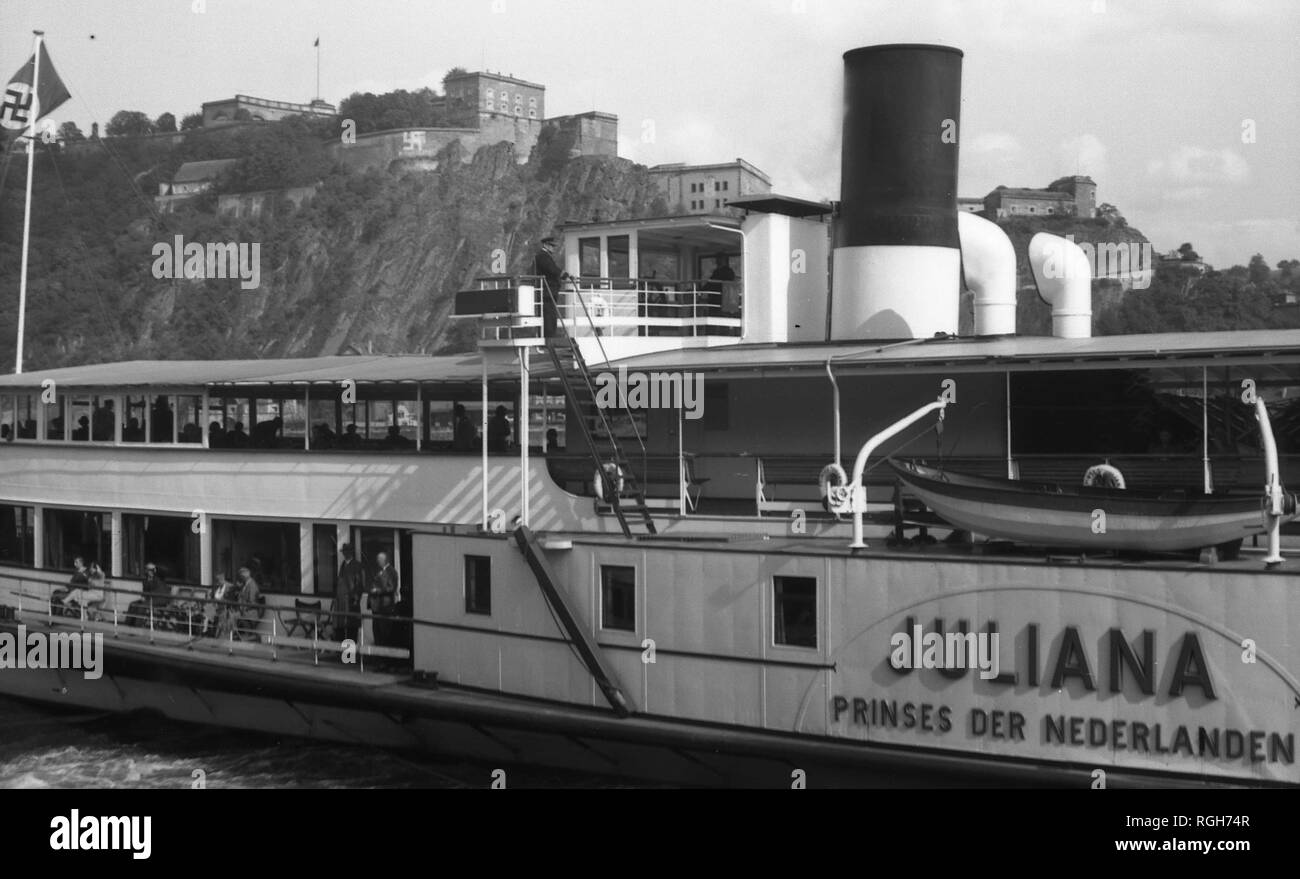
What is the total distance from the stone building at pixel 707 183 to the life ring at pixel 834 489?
4794mm

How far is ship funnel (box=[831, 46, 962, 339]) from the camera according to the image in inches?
653

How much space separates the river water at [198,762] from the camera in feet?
51.2

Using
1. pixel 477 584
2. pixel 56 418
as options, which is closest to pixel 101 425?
pixel 56 418

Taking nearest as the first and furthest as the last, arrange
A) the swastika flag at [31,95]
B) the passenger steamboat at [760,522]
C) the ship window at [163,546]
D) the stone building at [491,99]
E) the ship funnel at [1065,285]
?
the passenger steamboat at [760,522] → the ship funnel at [1065,285] → the ship window at [163,546] → the swastika flag at [31,95] → the stone building at [491,99]

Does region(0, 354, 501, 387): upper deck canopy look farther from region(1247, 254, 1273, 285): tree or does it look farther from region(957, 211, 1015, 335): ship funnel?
region(1247, 254, 1273, 285): tree

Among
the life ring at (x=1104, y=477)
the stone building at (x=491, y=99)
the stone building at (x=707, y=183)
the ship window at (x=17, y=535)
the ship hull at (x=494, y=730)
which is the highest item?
the stone building at (x=491, y=99)

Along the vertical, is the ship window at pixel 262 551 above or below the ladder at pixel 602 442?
below

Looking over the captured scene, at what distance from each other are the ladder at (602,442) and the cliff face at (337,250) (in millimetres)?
122868

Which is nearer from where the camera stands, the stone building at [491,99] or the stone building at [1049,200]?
the stone building at [1049,200]

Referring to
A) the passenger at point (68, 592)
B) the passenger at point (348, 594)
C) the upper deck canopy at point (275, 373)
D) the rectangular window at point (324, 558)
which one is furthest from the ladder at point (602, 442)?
the passenger at point (68, 592)

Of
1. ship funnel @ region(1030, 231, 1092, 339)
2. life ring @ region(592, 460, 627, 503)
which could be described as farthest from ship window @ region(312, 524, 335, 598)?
ship funnel @ region(1030, 231, 1092, 339)

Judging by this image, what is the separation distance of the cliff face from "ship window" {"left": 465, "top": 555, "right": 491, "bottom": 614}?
408 feet

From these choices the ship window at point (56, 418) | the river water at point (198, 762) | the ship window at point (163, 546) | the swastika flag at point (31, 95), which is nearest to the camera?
the river water at point (198, 762)

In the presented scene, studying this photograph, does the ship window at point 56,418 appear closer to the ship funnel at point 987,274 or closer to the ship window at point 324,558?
the ship window at point 324,558
